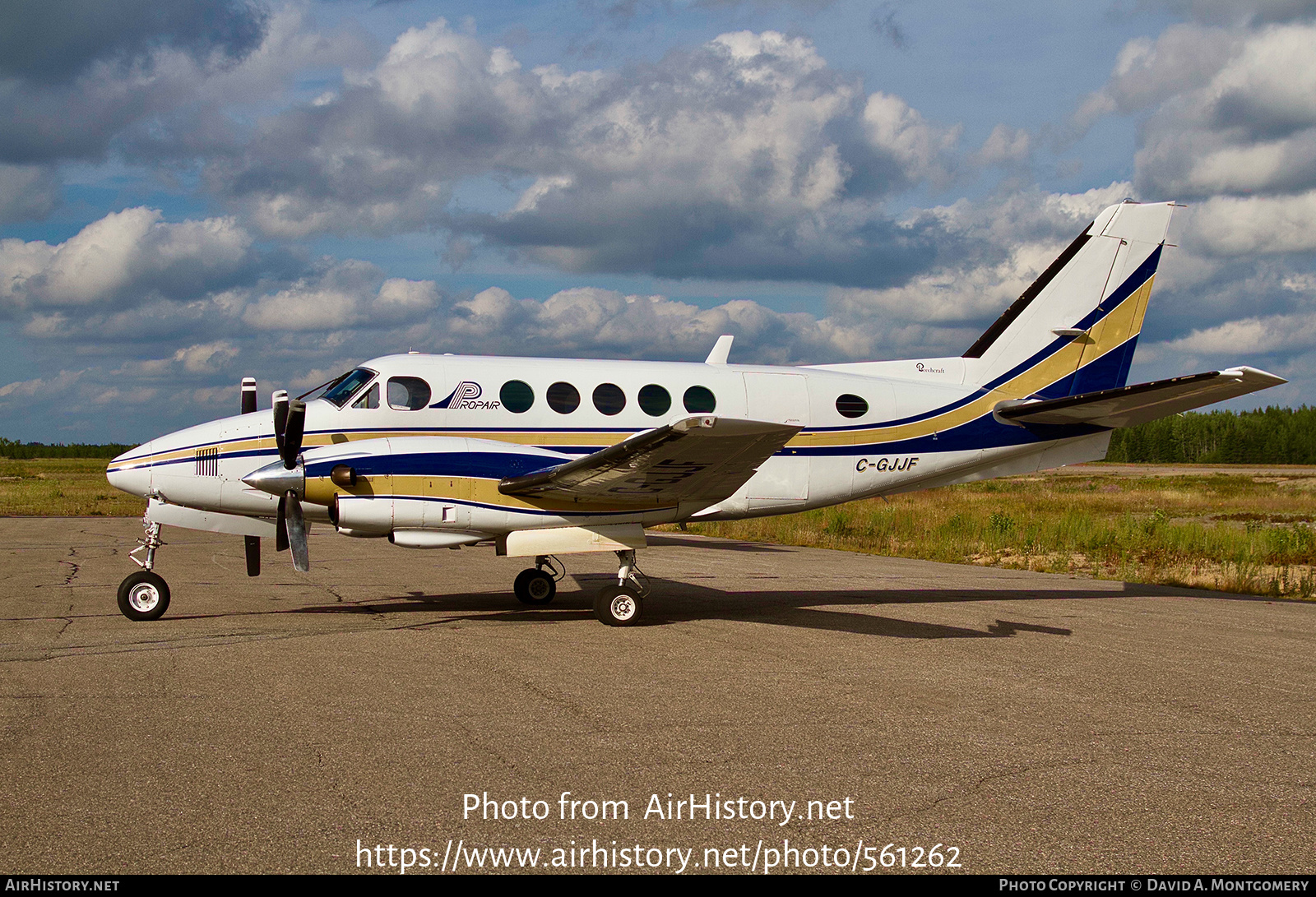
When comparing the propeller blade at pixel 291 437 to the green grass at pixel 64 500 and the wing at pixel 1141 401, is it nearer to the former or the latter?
the wing at pixel 1141 401

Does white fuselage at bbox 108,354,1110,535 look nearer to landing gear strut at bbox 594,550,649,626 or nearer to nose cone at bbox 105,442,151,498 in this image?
nose cone at bbox 105,442,151,498

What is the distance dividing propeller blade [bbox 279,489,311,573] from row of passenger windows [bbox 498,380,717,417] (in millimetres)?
2827

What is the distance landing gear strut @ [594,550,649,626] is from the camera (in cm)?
1163

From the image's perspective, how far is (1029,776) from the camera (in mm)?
5750

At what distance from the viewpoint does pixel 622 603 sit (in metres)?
11.7

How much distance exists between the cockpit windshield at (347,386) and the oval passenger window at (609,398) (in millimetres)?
2906

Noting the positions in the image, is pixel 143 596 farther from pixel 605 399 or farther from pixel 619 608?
pixel 605 399

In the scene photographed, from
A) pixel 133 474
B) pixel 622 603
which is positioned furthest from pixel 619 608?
pixel 133 474

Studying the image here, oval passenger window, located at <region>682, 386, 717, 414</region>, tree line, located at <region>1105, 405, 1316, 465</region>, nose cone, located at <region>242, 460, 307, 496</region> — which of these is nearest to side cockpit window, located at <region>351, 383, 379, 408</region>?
nose cone, located at <region>242, 460, 307, 496</region>

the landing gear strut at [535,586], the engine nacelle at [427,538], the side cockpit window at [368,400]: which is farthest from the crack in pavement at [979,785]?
the side cockpit window at [368,400]

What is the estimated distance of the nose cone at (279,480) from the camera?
11031 mm

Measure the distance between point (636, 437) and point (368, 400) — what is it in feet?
13.2

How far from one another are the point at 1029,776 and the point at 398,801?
3670 millimetres
